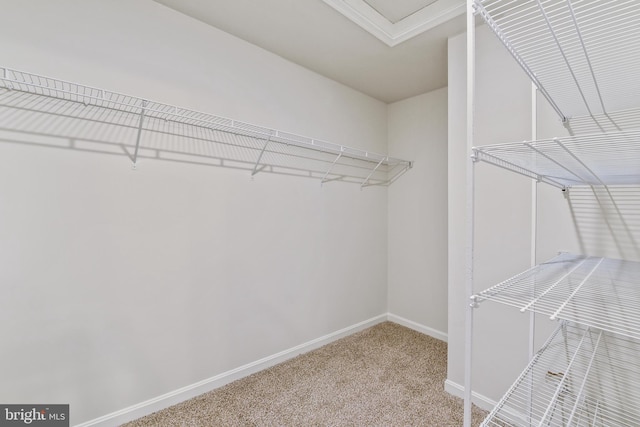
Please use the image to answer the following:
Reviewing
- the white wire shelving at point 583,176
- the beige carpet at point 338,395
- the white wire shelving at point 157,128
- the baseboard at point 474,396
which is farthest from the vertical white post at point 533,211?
the white wire shelving at point 157,128

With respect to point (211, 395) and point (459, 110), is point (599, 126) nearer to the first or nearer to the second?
point (459, 110)

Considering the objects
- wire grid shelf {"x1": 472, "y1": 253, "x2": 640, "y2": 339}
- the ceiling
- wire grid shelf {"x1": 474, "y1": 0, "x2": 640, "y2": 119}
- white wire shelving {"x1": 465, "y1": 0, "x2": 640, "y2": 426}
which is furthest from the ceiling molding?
wire grid shelf {"x1": 472, "y1": 253, "x2": 640, "y2": 339}

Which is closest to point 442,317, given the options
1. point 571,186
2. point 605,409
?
point 605,409

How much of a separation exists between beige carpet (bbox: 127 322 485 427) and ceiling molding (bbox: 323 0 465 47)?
2.17 metres

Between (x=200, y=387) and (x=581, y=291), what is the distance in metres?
1.95

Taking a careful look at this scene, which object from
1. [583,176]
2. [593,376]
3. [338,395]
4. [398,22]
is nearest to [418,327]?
[338,395]

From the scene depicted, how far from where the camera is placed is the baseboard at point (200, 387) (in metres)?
1.47

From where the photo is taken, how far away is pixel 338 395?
175cm

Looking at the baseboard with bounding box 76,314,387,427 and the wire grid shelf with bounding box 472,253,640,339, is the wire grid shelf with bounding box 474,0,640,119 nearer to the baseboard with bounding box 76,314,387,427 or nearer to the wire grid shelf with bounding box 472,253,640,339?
the wire grid shelf with bounding box 472,253,640,339

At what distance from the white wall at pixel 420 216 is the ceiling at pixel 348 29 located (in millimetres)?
448

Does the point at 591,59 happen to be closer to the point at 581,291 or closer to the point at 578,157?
the point at 578,157

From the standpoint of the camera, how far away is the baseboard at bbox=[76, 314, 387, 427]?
4.82ft

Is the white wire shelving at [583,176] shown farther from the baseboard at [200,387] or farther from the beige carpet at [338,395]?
→ the baseboard at [200,387]

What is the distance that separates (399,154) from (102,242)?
2.38m
